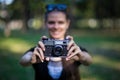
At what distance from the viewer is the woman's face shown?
2.98 m

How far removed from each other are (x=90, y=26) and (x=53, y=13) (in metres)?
37.2

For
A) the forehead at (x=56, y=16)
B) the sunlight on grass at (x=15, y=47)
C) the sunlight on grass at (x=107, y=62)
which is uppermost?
the forehead at (x=56, y=16)

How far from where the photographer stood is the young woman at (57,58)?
2.93 metres

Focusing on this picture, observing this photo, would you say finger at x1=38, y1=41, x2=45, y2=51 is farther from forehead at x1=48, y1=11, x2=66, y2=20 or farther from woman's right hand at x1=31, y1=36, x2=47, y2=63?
forehead at x1=48, y1=11, x2=66, y2=20

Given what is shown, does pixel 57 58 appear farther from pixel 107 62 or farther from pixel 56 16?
pixel 107 62

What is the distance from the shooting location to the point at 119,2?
2891 cm

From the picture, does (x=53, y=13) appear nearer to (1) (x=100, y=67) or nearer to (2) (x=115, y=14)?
(1) (x=100, y=67)

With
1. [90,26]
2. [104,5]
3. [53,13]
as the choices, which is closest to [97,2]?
[104,5]

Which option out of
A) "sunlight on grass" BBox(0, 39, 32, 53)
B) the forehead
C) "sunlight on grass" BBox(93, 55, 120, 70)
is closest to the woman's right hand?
the forehead

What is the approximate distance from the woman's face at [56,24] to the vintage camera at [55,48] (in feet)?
0.26

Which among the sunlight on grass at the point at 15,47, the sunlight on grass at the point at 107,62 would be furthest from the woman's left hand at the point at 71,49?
the sunlight on grass at the point at 15,47

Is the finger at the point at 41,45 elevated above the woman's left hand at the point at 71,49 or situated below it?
above

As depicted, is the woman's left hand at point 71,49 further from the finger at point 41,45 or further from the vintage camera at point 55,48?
the finger at point 41,45

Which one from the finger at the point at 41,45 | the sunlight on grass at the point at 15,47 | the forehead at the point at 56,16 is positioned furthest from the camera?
the sunlight on grass at the point at 15,47
